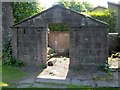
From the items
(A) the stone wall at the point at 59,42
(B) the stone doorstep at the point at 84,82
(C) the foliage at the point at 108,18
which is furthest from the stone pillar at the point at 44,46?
(C) the foliage at the point at 108,18

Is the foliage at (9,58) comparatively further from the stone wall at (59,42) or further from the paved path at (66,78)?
the stone wall at (59,42)

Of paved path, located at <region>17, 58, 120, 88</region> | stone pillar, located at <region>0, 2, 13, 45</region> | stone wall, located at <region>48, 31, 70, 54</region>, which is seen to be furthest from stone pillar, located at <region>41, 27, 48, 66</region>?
stone wall, located at <region>48, 31, 70, 54</region>

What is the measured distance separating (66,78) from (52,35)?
29.4 ft

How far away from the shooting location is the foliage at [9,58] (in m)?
13.1

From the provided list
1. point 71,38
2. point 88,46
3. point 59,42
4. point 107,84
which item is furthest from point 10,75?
point 59,42

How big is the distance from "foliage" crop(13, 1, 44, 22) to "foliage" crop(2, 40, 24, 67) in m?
4.76

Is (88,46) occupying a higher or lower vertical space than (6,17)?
lower

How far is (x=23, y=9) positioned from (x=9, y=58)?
6861mm

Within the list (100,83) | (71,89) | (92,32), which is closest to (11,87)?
(71,89)

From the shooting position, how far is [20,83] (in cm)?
970

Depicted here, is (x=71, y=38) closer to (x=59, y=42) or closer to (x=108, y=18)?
(x=59, y=42)

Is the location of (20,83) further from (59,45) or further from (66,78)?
(59,45)

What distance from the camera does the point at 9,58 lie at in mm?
13367

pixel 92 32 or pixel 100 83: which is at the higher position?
pixel 92 32
